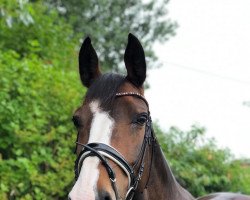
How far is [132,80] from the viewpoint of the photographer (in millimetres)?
3373

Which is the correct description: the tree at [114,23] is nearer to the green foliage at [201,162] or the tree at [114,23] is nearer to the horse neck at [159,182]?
the green foliage at [201,162]

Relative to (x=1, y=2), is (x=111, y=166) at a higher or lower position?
lower

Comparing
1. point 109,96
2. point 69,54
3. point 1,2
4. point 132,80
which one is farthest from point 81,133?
point 69,54

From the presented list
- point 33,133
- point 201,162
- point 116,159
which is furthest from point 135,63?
point 201,162

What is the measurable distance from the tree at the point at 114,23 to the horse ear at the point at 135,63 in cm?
1458

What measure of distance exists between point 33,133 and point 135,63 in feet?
9.50

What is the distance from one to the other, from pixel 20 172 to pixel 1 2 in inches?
127

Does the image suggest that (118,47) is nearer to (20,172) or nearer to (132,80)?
(20,172)

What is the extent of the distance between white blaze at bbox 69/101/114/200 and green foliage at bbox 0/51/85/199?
2559 millimetres

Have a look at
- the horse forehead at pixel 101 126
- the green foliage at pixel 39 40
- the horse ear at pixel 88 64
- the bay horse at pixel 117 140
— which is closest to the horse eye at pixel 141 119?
the bay horse at pixel 117 140

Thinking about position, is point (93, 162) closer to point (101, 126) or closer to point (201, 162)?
point (101, 126)

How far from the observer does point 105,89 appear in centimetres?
321

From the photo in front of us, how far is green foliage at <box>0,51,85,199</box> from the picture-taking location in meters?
5.65

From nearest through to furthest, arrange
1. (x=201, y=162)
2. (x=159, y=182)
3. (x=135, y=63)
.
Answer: (x=135, y=63), (x=159, y=182), (x=201, y=162)
